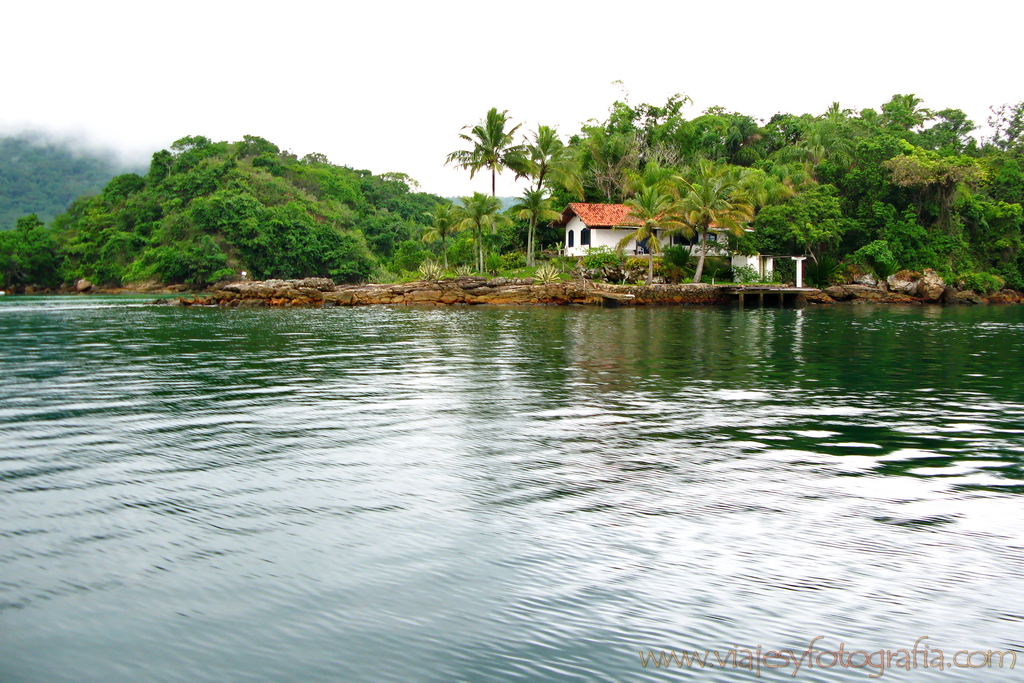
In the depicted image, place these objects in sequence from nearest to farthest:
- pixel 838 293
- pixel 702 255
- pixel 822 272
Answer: pixel 702 255 < pixel 838 293 < pixel 822 272

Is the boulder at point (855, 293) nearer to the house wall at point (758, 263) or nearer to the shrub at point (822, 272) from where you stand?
the shrub at point (822, 272)

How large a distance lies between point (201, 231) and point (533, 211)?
157 ft

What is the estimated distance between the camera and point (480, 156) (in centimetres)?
5606

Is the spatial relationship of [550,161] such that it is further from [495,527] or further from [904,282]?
[495,527]

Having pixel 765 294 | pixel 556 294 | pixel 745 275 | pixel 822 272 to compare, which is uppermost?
pixel 822 272

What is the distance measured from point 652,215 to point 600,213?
259 inches

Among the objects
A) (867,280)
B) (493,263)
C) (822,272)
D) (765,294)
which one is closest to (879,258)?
(867,280)

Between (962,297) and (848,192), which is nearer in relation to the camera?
(962,297)

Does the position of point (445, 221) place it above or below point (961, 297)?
above

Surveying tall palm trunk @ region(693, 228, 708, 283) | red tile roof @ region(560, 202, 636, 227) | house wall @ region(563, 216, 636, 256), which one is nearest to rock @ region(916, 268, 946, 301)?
tall palm trunk @ region(693, 228, 708, 283)

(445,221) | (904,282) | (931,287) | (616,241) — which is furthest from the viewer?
(445,221)

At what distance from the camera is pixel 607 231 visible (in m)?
Result: 54.9

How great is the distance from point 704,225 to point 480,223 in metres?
16.7

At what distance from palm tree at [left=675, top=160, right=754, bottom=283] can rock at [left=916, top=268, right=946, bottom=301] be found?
1521 centimetres
